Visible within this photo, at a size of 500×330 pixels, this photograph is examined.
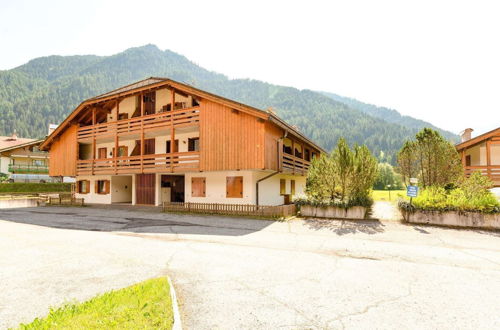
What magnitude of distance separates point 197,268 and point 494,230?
14.9 m

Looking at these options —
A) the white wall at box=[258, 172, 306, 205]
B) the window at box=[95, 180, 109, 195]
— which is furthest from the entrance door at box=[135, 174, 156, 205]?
the white wall at box=[258, 172, 306, 205]

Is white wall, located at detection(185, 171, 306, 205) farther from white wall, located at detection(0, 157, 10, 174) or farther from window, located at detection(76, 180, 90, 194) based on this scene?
white wall, located at detection(0, 157, 10, 174)

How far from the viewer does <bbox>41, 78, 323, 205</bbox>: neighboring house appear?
18.0 m

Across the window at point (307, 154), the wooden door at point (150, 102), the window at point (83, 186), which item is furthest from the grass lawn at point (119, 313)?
the window at point (307, 154)

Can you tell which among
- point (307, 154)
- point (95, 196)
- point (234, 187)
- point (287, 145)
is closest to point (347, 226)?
point (234, 187)

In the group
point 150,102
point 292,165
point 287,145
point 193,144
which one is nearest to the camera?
point 193,144

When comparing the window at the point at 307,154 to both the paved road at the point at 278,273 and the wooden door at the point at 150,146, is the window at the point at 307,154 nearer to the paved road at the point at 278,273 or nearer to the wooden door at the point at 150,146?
the wooden door at the point at 150,146

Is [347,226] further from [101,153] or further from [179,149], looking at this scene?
[101,153]

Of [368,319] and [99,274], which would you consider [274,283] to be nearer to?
[368,319]

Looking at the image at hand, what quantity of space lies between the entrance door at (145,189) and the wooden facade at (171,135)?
79.8 inches

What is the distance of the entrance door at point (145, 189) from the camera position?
24139 millimetres

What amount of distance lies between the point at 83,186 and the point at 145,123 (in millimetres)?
12681

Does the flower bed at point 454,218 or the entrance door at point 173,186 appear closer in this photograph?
the flower bed at point 454,218

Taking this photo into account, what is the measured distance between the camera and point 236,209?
59.6 ft
